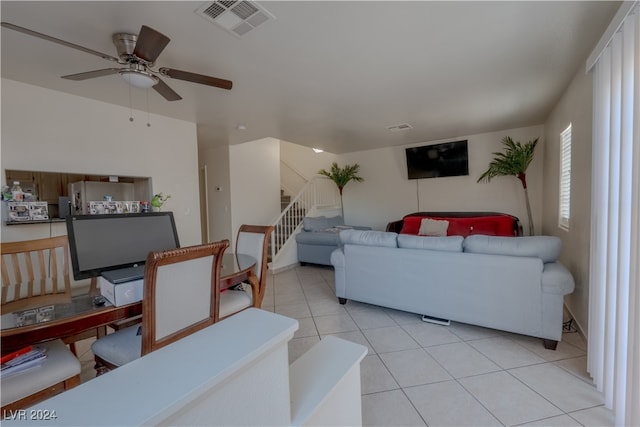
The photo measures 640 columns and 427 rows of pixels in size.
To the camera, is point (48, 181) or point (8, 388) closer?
point (8, 388)

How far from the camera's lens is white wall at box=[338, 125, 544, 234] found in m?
4.79

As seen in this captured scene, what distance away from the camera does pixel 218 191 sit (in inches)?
216

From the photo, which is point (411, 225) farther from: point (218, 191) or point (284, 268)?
point (218, 191)

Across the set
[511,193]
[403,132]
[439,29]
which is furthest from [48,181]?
[511,193]

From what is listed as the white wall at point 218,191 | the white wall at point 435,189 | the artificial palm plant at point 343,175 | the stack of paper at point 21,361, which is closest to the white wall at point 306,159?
the white wall at point 435,189

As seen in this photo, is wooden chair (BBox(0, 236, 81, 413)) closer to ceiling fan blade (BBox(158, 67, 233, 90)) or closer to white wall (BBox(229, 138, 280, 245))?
ceiling fan blade (BBox(158, 67, 233, 90))

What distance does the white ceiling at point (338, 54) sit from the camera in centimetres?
168

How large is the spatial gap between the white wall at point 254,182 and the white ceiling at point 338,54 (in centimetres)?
164

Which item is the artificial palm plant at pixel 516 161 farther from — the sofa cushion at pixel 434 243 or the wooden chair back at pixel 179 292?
the wooden chair back at pixel 179 292

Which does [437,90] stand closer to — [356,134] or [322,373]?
[356,134]

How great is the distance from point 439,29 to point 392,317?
8.51ft

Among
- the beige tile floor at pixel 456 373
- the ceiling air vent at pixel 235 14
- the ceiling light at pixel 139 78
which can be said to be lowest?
the beige tile floor at pixel 456 373

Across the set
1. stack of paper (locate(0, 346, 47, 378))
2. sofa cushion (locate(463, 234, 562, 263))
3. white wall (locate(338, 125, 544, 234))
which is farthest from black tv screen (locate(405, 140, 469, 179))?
stack of paper (locate(0, 346, 47, 378))

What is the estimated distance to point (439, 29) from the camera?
1.88 metres
